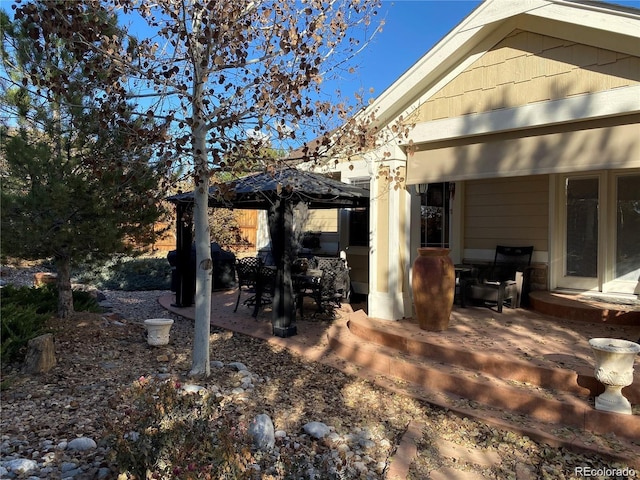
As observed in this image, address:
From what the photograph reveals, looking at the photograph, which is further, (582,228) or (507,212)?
(507,212)

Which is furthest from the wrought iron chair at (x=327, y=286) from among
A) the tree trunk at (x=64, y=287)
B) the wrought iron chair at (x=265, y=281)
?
the tree trunk at (x=64, y=287)

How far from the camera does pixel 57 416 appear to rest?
331 cm

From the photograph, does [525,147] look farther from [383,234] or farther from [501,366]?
[501,366]

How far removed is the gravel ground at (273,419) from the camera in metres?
2.74

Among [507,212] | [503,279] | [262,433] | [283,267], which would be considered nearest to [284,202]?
[283,267]

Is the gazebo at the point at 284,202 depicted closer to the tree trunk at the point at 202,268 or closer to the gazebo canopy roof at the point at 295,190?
the gazebo canopy roof at the point at 295,190

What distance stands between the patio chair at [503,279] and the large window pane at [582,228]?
0.63m

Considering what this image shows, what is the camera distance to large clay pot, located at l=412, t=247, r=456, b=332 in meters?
4.89

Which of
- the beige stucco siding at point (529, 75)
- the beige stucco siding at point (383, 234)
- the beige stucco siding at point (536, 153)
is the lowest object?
the beige stucco siding at point (383, 234)

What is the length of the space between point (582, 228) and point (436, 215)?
246 cm

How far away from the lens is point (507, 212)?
7418mm

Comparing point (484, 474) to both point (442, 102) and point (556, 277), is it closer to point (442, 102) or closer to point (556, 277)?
point (442, 102)

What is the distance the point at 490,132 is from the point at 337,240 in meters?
5.27

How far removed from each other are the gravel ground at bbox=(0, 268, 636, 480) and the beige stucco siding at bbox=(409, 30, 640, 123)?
333cm
